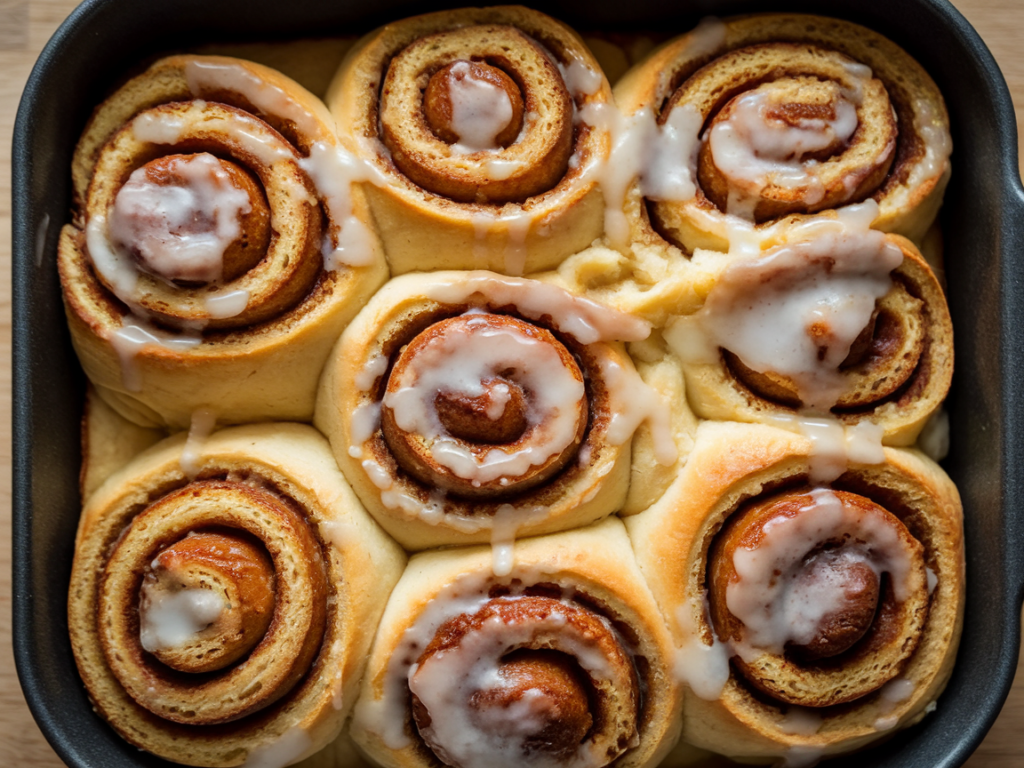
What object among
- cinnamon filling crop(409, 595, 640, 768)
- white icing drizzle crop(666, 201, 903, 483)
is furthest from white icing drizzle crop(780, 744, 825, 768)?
white icing drizzle crop(666, 201, 903, 483)

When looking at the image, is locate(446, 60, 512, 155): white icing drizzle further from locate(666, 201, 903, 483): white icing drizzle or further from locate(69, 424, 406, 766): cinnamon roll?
locate(69, 424, 406, 766): cinnamon roll

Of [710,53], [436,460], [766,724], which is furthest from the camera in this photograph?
[710,53]

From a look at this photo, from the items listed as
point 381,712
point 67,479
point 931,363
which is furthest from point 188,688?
point 931,363

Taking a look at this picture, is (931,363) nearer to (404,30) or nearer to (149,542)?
(404,30)

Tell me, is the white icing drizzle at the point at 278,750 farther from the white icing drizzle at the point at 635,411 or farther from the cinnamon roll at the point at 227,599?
the white icing drizzle at the point at 635,411

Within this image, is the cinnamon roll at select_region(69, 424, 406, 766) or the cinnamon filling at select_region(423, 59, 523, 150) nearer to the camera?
the cinnamon roll at select_region(69, 424, 406, 766)

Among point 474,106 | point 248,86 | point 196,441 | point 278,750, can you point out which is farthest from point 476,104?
point 278,750
